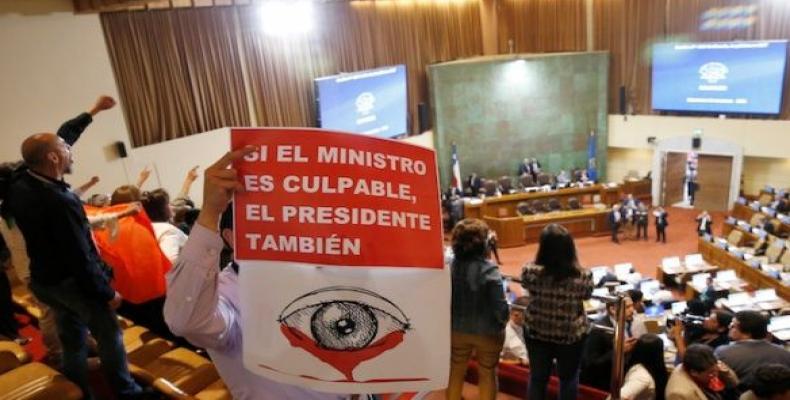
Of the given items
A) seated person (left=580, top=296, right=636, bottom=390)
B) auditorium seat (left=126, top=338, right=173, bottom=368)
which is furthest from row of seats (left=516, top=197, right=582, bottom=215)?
auditorium seat (left=126, top=338, right=173, bottom=368)

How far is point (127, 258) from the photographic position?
9.49ft

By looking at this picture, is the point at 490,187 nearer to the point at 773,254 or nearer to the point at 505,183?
the point at 505,183

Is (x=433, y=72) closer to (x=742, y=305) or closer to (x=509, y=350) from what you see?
(x=742, y=305)

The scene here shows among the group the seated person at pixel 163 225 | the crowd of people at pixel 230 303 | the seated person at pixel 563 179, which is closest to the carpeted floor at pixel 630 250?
the seated person at pixel 563 179

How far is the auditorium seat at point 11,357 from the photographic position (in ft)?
8.79

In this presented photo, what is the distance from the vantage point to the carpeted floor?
34.5 ft

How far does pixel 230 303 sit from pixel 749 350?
3387mm

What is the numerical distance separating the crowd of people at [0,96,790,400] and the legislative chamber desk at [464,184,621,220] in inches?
345

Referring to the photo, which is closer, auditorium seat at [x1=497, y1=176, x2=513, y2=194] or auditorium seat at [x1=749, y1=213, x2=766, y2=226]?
auditorium seat at [x1=749, y1=213, x2=766, y2=226]

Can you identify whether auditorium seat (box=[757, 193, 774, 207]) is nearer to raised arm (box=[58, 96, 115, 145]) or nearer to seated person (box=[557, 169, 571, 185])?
seated person (box=[557, 169, 571, 185])

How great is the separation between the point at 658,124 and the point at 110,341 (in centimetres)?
1362

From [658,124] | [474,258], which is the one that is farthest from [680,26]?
[474,258]

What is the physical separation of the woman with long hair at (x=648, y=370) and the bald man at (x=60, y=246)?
265 cm

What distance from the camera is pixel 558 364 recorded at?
9.41 feet
